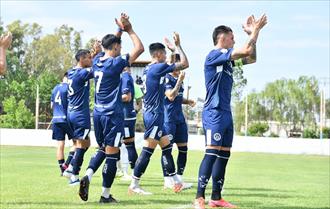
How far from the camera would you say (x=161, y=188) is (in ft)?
36.4

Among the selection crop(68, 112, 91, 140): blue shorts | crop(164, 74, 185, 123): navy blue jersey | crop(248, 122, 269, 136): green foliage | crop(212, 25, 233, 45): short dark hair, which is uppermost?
crop(212, 25, 233, 45): short dark hair

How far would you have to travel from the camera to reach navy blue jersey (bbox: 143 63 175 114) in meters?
9.80

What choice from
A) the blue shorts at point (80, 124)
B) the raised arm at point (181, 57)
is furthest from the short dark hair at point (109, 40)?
the blue shorts at point (80, 124)

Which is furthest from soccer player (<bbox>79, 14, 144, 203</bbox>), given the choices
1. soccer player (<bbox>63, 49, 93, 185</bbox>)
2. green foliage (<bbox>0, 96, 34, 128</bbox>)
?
green foliage (<bbox>0, 96, 34, 128</bbox>)

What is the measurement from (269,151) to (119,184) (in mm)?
26163

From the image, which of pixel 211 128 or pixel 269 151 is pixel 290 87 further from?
pixel 211 128

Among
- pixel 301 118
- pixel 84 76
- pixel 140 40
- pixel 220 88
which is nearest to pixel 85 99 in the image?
pixel 84 76

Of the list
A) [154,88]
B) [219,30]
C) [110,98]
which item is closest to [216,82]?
[219,30]

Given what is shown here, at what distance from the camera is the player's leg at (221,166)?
8.27 meters

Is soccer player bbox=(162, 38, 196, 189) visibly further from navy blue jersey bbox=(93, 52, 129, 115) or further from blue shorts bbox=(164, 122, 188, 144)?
navy blue jersey bbox=(93, 52, 129, 115)

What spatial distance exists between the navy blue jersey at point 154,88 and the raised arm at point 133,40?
1225mm

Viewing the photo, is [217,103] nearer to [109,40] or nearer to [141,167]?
[109,40]

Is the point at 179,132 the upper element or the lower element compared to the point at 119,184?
upper

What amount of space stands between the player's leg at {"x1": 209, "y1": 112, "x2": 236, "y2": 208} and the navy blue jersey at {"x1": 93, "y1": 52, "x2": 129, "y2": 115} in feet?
5.24
